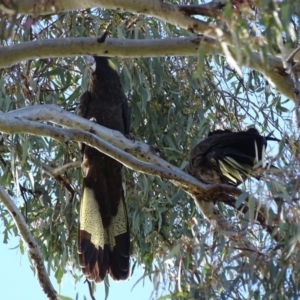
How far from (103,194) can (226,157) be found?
0.94 m

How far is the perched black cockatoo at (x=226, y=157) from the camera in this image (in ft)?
11.5

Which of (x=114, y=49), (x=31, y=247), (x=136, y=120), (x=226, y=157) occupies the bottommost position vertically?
(x=31, y=247)

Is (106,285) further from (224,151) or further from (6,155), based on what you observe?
(224,151)

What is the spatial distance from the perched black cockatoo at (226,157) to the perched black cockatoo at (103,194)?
592mm

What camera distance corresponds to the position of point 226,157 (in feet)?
11.5

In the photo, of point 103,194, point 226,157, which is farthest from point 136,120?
point 226,157

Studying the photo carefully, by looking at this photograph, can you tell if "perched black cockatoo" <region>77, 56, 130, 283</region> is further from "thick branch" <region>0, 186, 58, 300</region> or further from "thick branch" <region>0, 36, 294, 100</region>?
"thick branch" <region>0, 36, 294, 100</region>

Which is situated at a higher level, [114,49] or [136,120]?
[136,120]

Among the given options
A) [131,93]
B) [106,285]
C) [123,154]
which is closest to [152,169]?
[123,154]

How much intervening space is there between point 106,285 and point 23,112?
4.13ft

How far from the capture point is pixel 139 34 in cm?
434

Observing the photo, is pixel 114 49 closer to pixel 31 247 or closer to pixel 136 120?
pixel 31 247

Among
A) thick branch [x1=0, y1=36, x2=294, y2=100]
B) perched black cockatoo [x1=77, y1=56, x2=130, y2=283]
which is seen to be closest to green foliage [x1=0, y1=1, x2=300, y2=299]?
perched black cockatoo [x1=77, y1=56, x2=130, y2=283]

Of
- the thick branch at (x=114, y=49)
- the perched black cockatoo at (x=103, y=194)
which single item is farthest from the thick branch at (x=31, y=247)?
the thick branch at (x=114, y=49)
